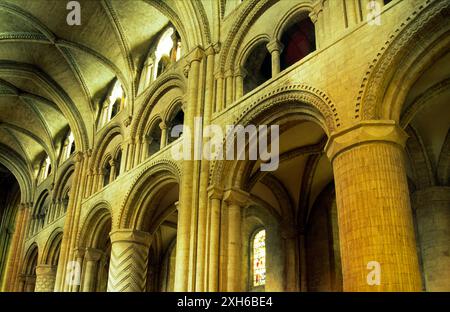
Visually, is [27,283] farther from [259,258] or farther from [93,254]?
[259,258]

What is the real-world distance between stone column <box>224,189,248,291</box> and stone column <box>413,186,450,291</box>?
14.6ft

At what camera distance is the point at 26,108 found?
21.7 meters

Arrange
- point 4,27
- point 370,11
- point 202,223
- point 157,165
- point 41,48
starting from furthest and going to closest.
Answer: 1. point 41,48
2. point 4,27
3. point 157,165
4. point 202,223
5. point 370,11

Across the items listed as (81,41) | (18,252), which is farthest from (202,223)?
(18,252)

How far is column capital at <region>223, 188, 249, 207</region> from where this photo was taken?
10.5 meters

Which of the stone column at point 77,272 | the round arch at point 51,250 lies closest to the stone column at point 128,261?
the stone column at point 77,272

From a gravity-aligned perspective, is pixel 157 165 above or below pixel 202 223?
above

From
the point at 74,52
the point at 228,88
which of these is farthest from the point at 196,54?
the point at 74,52

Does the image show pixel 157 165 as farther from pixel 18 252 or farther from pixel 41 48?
pixel 18 252

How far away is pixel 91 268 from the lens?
16.3 meters

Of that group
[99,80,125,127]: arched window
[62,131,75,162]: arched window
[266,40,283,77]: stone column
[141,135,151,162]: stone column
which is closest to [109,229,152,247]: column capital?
[141,135,151,162]: stone column

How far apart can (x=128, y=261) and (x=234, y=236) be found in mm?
4733
